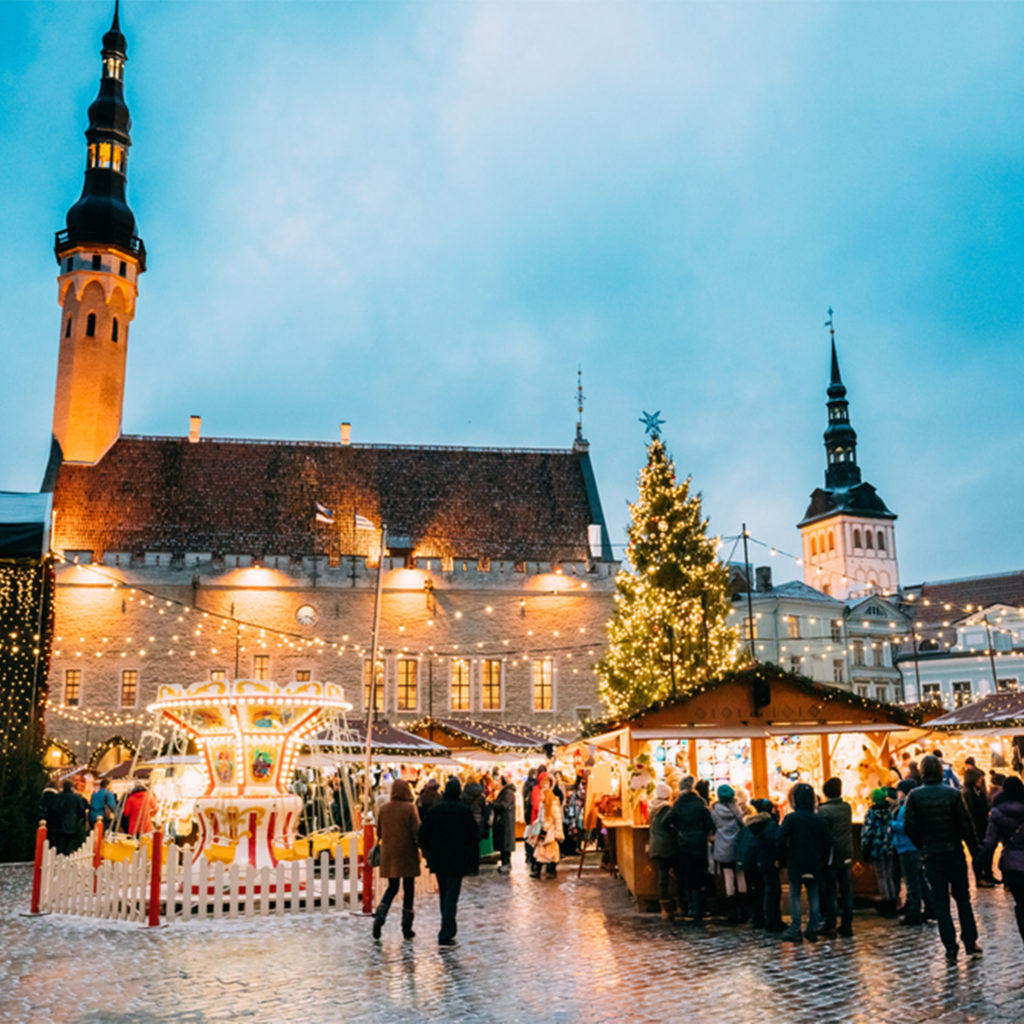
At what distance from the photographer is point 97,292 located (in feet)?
139

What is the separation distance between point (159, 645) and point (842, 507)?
222ft

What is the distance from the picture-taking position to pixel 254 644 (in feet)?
121

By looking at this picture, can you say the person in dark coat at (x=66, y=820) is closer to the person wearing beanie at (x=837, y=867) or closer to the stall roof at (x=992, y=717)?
the person wearing beanie at (x=837, y=867)

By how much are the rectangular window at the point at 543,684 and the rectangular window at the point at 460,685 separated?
245 centimetres

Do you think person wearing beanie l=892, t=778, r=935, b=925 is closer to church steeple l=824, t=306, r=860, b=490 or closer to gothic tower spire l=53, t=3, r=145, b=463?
→ gothic tower spire l=53, t=3, r=145, b=463

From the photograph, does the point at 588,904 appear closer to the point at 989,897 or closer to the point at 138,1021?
the point at 989,897

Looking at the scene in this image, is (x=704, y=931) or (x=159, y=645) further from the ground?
(x=159, y=645)

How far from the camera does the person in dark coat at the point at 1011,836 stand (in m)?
8.03

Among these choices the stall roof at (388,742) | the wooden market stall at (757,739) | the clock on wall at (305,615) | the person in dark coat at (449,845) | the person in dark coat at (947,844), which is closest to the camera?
the person in dark coat at (947,844)

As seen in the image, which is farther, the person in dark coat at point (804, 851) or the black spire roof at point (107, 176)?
the black spire roof at point (107, 176)

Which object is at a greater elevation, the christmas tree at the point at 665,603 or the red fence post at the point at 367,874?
the christmas tree at the point at 665,603

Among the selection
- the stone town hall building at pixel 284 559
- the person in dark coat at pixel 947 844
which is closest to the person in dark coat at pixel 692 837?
the person in dark coat at pixel 947 844

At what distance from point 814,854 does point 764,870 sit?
707 millimetres

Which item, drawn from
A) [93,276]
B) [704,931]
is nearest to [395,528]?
[93,276]
